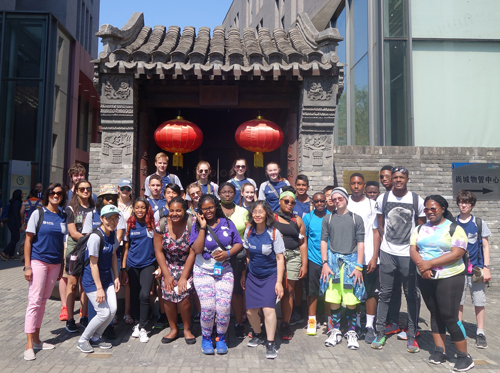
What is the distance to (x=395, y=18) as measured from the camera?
12.0 meters

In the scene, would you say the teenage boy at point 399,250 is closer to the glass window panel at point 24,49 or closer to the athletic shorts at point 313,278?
the athletic shorts at point 313,278

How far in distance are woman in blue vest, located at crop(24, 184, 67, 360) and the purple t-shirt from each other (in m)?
1.50

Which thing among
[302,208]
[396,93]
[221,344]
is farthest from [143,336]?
[396,93]

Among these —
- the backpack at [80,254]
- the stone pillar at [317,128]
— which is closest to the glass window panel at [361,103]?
the stone pillar at [317,128]

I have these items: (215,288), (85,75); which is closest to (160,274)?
(215,288)

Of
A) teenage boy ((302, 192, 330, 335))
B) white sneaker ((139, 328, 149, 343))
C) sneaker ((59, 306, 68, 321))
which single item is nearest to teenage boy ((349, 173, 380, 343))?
teenage boy ((302, 192, 330, 335))

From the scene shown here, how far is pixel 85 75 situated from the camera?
60.7 ft

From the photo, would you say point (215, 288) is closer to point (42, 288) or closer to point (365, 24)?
point (42, 288)

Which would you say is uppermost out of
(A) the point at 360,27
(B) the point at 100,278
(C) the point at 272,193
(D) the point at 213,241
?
(A) the point at 360,27

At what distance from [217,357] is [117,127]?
15.3 ft

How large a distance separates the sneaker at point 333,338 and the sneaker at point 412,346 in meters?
0.77

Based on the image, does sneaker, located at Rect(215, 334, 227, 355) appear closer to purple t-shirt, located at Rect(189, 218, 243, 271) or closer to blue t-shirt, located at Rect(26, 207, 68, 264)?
purple t-shirt, located at Rect(189, 218, 243, 271)

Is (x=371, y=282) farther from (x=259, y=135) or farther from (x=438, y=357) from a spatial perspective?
(x=259, y=135)

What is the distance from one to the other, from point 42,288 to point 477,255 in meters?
5.24
